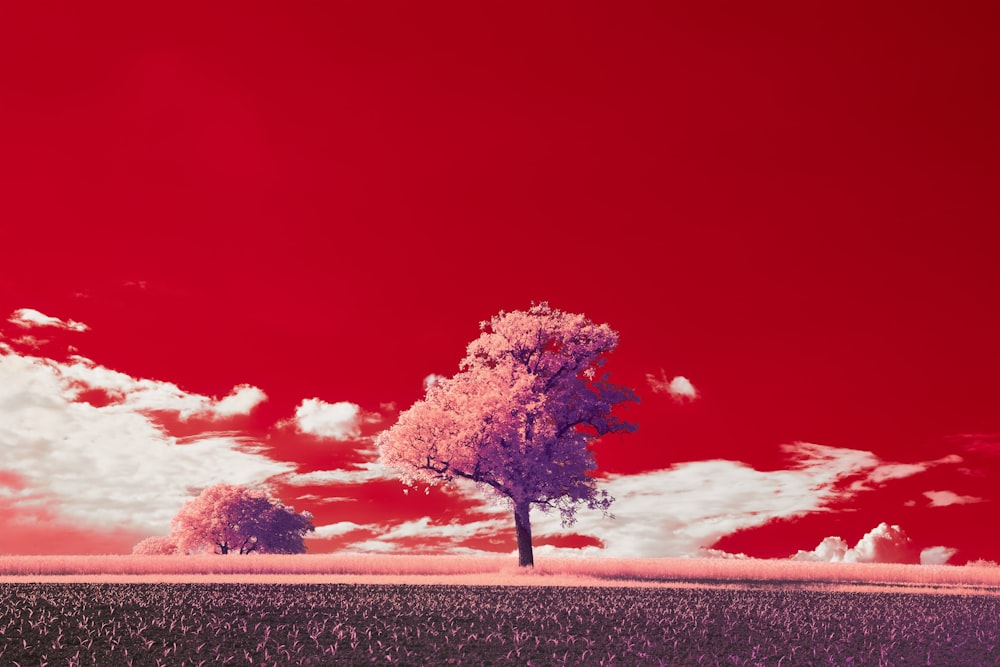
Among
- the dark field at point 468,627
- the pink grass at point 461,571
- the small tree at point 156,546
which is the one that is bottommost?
the dark field at point 468,627

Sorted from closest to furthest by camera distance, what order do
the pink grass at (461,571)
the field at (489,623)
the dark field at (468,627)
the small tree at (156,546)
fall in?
the dark field at (468,627) < the field at (489,623) < the pink grass at (461,571) < the small tree at (156,546)

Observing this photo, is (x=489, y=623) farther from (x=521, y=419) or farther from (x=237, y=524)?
(x=237, y=524)

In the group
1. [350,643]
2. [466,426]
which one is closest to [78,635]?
[350,643]

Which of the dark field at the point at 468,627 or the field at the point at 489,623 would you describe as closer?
the dark field at the point at 468,627

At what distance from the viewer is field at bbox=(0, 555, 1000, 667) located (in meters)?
19.0

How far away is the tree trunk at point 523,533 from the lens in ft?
153

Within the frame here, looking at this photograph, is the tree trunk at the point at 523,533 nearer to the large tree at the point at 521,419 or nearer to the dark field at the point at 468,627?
the large tree at the point at 521,419

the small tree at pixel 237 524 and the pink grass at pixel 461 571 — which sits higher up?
the small tree at pixel 237 524

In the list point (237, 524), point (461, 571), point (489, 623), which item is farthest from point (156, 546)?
point (489, 623)

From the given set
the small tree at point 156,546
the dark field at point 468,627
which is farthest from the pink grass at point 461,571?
the small tree at point 156,546

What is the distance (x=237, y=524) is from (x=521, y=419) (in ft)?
122

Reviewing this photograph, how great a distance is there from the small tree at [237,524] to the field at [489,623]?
31670mm

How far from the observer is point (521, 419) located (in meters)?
46.1

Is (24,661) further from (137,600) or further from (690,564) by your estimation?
(690,564)
